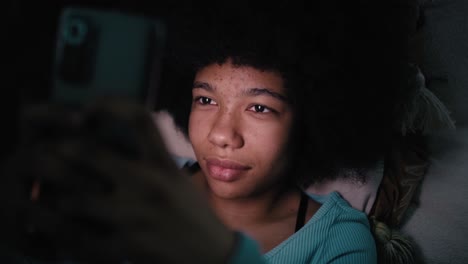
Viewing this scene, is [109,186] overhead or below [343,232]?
overhead

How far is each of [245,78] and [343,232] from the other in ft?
1.95

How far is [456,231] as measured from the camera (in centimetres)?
125

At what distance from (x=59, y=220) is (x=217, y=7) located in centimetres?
68

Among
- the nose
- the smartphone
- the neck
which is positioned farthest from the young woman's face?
the smartphone

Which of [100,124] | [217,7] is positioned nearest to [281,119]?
[217,7]

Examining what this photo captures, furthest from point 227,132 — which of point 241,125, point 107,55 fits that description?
point 107,55

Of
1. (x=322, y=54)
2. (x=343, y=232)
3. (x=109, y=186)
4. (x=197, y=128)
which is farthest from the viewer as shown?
(x=343, y=232)

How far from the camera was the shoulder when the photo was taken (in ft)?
3.46

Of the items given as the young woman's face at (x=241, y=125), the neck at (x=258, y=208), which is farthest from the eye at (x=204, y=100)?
the neck at (x=258, y=208)

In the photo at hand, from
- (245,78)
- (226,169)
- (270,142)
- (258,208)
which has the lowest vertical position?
(258,208)

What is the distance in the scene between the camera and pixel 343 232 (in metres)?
1.13

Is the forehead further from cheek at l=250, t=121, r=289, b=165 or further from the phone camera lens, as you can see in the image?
the phone camera lens

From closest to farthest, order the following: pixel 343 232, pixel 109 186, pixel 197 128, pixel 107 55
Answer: pixel 109 186, pixel 107 55, pixel 197 128, pixel 343 232

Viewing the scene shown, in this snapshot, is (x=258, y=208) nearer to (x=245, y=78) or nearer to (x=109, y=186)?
(x=245, y=78)
